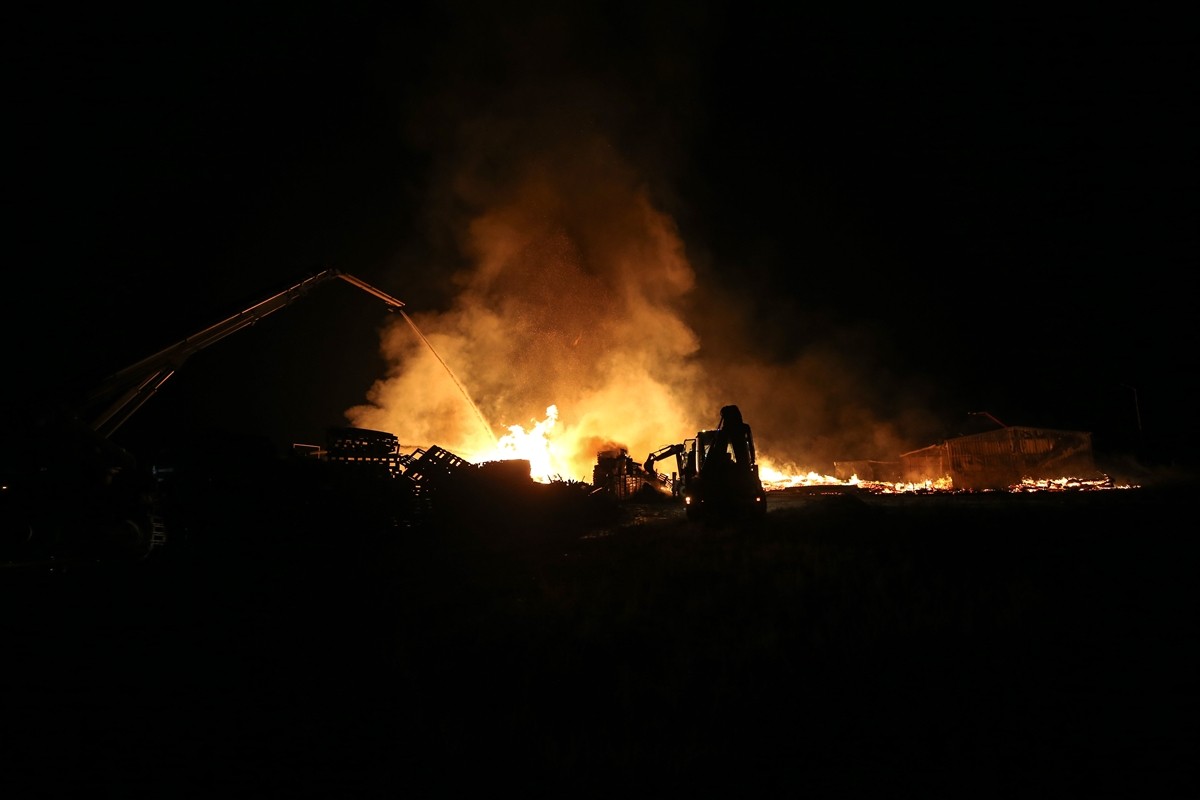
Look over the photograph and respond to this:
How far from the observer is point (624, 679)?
446 cm

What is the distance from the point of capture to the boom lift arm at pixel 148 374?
13023mm

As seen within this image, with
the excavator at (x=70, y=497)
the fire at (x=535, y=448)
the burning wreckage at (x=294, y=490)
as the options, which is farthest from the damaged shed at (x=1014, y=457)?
the excavator at (x=70, y=497)

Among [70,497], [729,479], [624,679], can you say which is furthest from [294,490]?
[624,679]

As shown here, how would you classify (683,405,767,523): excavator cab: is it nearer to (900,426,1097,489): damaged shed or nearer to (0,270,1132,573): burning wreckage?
(0,270,1132,573): burning wreckage

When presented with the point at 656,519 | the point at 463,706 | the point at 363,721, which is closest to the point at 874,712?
the point at 463,706

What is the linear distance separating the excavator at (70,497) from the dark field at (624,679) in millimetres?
938

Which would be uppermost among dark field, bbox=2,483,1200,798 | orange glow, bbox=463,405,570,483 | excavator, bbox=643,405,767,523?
orange glow, bbox=463,405,570,483

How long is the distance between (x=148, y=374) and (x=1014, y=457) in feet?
133

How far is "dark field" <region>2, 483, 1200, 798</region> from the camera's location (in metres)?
3.32

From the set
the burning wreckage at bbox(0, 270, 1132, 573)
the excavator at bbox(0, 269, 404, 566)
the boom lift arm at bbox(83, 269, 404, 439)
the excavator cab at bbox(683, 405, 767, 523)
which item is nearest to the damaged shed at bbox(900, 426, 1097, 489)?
the burning wreckage at bbox(0, 270, 1132, 573)

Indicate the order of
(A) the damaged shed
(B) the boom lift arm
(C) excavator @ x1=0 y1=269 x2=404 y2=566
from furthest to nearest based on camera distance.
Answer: (A) the damaged shed < (B) the boom lift arm < (C) excavator @ x1=0 y1=269 x2=404 y2=566

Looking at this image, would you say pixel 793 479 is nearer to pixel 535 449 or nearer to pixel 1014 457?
pixel 1014 457

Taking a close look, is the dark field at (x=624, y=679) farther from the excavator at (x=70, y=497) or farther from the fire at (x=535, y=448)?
the fire at (x=535, y=448)

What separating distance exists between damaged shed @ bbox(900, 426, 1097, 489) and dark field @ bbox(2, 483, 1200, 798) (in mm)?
28570
